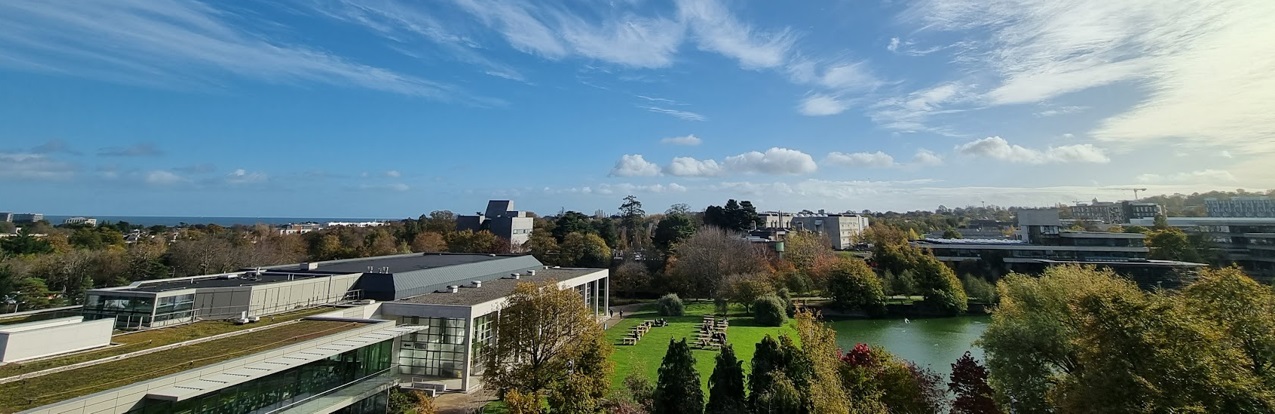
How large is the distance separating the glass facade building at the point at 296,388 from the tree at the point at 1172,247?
57.5 m

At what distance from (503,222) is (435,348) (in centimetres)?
4467

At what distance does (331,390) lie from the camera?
1272 cm

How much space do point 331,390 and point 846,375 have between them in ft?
43.4

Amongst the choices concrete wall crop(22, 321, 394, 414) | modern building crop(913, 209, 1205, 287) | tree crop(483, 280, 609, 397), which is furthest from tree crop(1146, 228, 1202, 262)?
concrete wall crop(22, 321, 394, 414)

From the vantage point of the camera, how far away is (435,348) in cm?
1775

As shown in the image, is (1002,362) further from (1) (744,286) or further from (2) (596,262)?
(2) (596,262)

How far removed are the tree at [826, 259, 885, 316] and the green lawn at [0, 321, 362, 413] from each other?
108 feet

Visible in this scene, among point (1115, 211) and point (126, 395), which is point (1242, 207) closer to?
point (1115, 211)

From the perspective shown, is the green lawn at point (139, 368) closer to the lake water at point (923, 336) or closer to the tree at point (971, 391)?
the tree at point (971, 391)

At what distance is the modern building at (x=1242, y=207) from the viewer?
40.6 meters

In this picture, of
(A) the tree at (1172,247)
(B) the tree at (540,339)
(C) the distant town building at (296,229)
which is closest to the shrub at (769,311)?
(B) the tree at (540,339)

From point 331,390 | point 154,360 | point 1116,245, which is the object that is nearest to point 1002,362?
point 331,390

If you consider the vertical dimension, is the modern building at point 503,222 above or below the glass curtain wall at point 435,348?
above

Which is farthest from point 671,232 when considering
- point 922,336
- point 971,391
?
point 971,391
